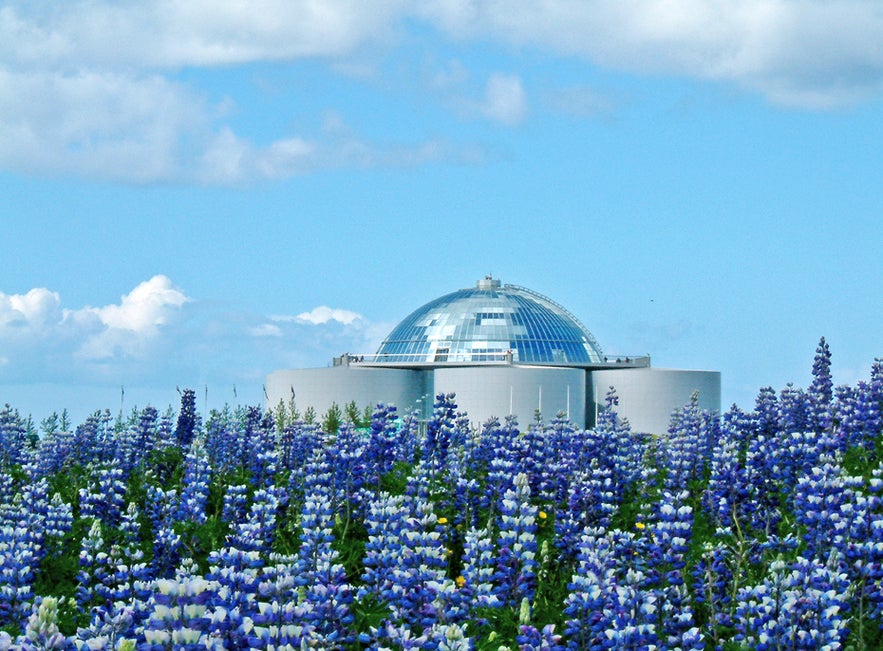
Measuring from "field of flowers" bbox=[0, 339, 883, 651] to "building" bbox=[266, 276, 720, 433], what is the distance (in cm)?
5503

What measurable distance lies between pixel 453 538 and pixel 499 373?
61415mm

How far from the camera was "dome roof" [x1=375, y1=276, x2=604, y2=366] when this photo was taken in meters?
78.2

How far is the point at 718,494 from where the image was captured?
1089 cm

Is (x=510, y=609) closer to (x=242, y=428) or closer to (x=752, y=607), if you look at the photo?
(x=752, y=607)

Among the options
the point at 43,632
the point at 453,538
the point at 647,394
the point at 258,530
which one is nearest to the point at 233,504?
the point at 453,538

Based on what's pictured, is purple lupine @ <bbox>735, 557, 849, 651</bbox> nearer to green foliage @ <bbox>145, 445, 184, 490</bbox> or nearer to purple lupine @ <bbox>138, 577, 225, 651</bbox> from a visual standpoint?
purple lupine @ <bbox>138, 577, 225, 651</bbox>

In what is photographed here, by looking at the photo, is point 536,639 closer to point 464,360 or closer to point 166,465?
point 166,465

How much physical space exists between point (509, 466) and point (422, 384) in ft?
226

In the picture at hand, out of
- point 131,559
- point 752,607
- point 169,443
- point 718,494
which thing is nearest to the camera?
point 752,607

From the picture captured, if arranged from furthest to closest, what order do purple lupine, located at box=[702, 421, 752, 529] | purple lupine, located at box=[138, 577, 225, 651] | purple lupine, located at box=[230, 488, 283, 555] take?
purple lupine, located at box=[702, 421, 752, 529], purple lupine, located at box=[230, 488, 283, 555], purple lupine, located at box=[138, 577, 225, 651]

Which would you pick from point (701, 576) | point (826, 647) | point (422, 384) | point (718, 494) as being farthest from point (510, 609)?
point (422, 384)

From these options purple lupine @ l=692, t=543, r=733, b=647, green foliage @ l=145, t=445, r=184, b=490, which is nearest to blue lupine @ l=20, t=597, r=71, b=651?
purple lupine @ l=692, t=543, r=733, b=647

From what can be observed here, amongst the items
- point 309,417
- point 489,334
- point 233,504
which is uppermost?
point 489,334

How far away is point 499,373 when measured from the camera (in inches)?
2867
